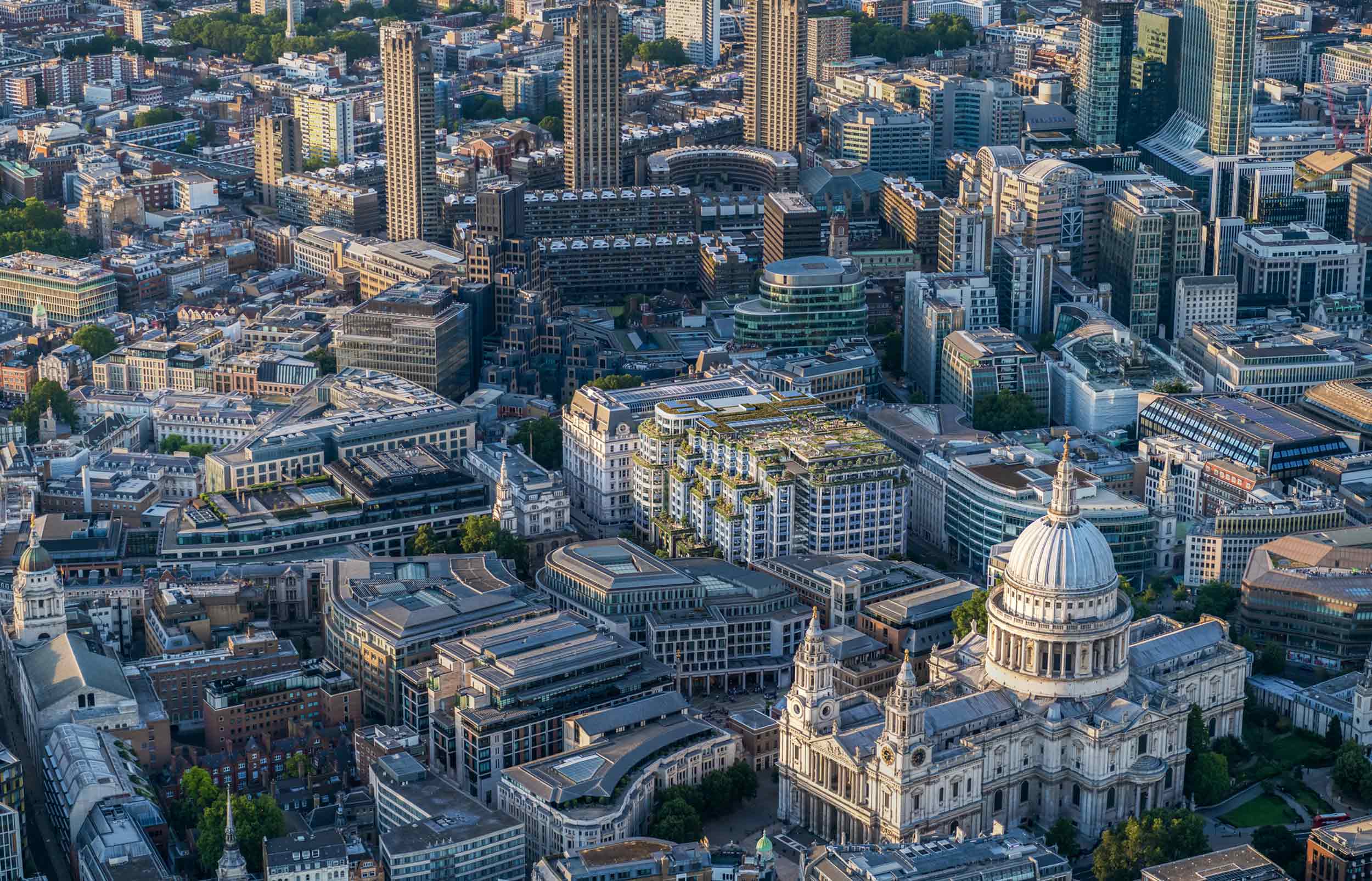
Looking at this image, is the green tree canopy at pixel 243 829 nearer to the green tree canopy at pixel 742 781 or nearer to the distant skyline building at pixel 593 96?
the green tree canopy at pixel 742 781

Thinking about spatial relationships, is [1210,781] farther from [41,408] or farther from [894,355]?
[41,408]

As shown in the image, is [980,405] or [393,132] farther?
[393,132]

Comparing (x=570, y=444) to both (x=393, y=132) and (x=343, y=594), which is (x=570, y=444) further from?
(x=393, y=132)

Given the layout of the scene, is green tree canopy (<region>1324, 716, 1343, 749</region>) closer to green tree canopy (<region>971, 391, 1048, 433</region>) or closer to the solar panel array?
the solar panel array

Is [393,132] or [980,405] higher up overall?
[393,132]

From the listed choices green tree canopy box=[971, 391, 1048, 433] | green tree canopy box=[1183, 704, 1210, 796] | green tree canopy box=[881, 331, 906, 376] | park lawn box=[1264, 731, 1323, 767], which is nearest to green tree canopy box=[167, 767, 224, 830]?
green tree canopy box=[1183, 704, 1210, 796]

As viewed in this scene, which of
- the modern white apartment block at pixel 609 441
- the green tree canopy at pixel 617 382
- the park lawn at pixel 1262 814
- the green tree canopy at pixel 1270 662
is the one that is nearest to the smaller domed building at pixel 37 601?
the modern white apartment block at pixel 609 441

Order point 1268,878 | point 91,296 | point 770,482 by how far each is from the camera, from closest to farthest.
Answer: point 1268,878 → point 770,482 → point 91,296

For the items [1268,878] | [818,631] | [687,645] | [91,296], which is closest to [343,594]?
[687,645]

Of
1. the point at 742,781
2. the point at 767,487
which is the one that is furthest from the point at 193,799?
the point at 767,487
